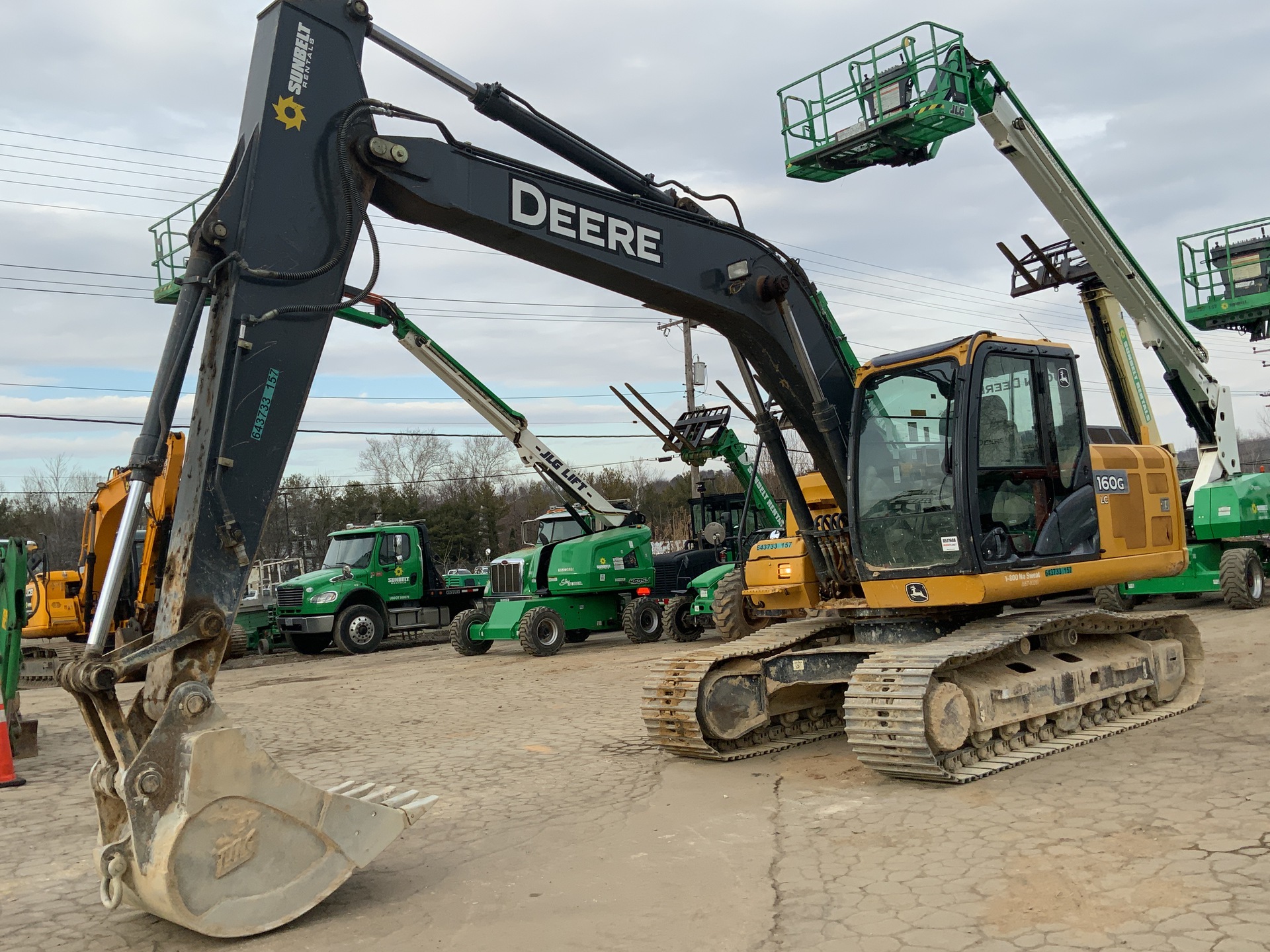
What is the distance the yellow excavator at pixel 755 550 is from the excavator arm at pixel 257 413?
0.01 meters

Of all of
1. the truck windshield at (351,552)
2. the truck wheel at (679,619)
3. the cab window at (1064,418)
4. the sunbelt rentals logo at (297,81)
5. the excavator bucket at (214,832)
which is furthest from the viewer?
the truck windshield at (351,552)

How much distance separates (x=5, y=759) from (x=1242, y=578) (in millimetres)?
15911

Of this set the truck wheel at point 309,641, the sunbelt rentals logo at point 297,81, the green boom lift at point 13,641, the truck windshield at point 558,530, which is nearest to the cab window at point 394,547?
the truck wheel at point 309,641

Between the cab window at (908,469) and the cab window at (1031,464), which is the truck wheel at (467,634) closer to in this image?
the cab window at (908,469)

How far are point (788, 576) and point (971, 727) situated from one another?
6.75ft

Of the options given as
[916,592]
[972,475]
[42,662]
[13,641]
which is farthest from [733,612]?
[42,662]

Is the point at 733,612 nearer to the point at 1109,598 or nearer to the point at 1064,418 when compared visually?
the point at 1109,598

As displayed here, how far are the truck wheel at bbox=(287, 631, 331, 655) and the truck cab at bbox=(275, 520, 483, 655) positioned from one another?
0.04 ft

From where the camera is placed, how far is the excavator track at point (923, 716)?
6301mm

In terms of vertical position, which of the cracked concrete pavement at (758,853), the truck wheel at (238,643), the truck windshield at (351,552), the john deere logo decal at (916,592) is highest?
the truck windshield at (351,552)

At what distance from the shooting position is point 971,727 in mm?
6688

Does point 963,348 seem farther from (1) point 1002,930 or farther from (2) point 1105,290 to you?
(2) point 1105,290

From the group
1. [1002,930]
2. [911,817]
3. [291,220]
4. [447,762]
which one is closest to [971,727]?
[911,817]

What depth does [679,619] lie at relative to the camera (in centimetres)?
1791
